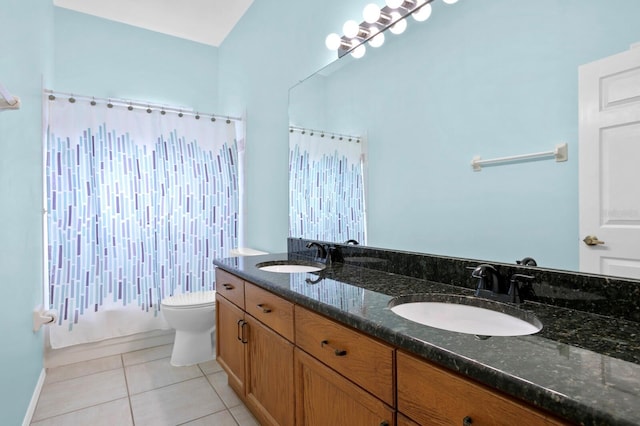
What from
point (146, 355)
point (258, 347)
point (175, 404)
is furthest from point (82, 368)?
point (258, 347)

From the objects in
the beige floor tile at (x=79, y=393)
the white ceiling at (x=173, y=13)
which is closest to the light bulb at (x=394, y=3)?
the white ceiling at (x=173, y=13)

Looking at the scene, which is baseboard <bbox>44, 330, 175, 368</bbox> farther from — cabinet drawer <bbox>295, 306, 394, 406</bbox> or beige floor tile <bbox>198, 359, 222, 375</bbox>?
cabinet drawer <bbox>295, 306, 394, 406</bbox>

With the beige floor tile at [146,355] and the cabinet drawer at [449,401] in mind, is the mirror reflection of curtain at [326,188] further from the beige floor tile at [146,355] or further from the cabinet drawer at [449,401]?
the beige floor tile at [146,355]

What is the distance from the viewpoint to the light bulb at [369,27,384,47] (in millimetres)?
1692

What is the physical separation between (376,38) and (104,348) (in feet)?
9.55

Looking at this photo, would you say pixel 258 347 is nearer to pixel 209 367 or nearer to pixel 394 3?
pixel 209 367

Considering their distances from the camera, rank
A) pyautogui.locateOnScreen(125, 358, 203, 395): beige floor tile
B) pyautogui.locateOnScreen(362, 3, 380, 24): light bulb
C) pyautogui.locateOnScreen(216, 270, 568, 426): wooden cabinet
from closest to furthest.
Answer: pyautogui.locateOnScreen(216, 270, 568, 426): wooden cabinet, pyautogui.locateOnScreen(362, 3, 380, 24): light bulb, pyautogui.locateOnScreen(125, 358, 203, 395): beige floor tile

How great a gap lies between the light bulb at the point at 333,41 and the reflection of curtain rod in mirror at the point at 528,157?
1.12 m

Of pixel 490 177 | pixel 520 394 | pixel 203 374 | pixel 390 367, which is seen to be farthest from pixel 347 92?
pixel 203 374

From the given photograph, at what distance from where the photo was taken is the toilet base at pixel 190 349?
8.12 feet

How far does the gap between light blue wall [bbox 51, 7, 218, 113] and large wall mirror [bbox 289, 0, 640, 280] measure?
2.45 m

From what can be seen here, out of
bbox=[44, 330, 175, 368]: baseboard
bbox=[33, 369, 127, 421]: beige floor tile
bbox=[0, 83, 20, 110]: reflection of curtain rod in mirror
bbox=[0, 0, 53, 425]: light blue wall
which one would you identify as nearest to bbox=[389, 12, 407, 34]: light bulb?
bbox=[0, 83, 20, 110]: reflection of curtain rod in mirror

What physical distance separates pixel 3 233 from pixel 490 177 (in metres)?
2.00

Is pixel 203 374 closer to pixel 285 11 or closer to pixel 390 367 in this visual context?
pixel 390 367
